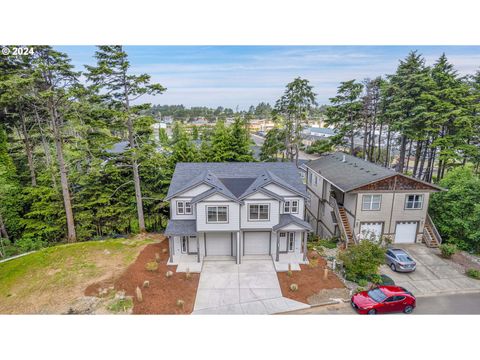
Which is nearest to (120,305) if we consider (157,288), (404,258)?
(157,288)

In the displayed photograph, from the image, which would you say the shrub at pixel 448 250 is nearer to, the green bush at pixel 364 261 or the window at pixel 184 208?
the green bush at pixel 364 261

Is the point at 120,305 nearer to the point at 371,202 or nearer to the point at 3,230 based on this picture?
the point at 3,230

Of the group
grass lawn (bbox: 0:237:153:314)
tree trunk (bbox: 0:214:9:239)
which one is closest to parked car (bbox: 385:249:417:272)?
grass lawn (bbox: 0:237:153:314)

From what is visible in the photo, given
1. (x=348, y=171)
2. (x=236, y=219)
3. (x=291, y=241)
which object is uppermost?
(x=348, y=171)

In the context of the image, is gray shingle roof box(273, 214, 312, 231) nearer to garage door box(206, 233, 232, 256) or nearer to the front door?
the front door

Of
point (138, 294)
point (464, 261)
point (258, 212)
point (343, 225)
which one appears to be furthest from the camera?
point (343, 225)

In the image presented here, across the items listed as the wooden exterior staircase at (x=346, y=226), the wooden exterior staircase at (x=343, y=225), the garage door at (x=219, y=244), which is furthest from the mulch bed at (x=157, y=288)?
the wooden exterior staircase at (x=346, y=226)

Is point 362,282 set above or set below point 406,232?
below
